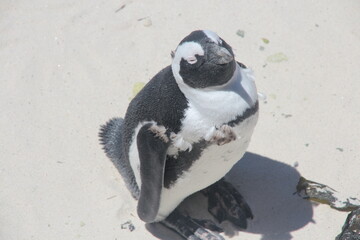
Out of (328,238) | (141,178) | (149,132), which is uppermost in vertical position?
(149,132)

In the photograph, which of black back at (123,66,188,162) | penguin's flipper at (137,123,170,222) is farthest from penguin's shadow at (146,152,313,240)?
black back at (123,66,188,162)

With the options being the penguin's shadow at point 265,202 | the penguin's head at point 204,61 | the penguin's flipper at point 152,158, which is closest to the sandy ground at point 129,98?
the penguin's shadow at point 265,202

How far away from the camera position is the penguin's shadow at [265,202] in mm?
2846

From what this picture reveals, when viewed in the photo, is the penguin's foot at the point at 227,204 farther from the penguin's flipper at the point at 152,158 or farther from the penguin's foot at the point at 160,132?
the penguin's foot at the point at 160,132

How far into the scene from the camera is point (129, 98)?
3371 mm

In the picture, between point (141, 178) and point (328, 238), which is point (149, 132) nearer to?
point (141, 178)

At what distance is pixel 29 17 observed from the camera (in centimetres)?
380

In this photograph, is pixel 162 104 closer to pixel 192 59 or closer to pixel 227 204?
pixel 192 59

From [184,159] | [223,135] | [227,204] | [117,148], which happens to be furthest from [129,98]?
[223,135]

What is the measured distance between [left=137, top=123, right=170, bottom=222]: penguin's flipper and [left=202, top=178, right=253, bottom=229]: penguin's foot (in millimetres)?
373

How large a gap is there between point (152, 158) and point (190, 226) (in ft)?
1.50

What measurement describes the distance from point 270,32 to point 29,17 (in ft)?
4.03

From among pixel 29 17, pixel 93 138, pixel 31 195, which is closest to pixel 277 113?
pixel 93 138

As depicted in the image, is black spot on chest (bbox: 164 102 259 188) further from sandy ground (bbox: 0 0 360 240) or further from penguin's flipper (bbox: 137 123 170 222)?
sandy ground (bbox: 0 0 360 240)
